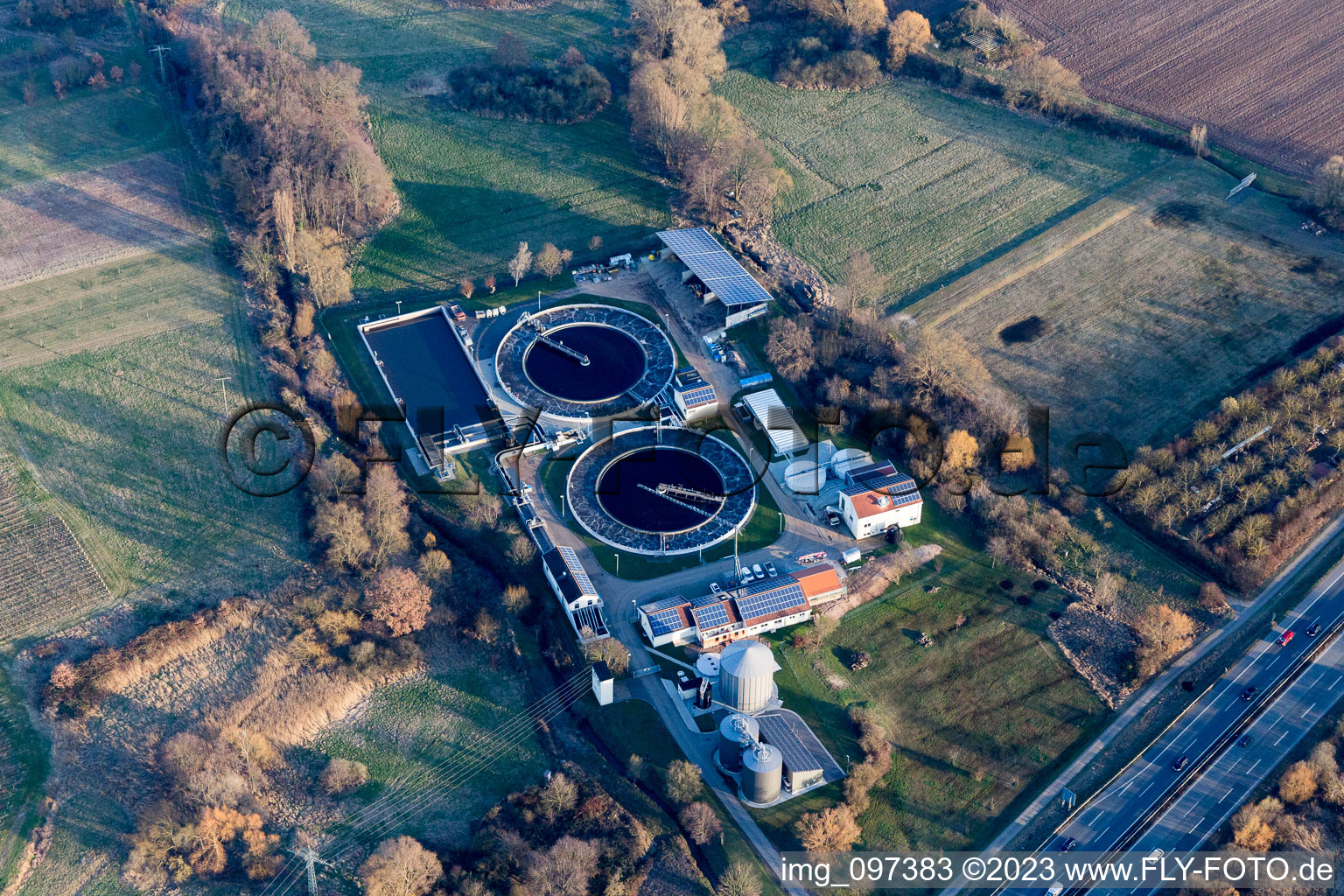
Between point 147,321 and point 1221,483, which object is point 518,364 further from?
point 1221,483

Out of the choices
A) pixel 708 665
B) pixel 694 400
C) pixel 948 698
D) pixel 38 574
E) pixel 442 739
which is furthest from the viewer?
pixel 694 400

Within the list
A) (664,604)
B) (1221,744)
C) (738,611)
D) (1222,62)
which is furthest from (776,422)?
(1222,62)

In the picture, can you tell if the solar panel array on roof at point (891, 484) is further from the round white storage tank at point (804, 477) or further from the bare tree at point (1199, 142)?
the bare tree at point (1199, 142)

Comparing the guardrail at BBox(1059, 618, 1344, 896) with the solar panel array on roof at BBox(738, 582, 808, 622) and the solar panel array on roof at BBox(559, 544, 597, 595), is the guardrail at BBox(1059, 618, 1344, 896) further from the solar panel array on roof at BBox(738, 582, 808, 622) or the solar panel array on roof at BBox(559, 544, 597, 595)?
the solar panel array on roof at BBox(559, 544, 597, 595)

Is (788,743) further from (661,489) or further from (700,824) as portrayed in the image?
(661,489)

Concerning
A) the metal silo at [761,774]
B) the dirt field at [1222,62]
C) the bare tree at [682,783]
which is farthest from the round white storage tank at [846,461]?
the dirt field at [1222,62]

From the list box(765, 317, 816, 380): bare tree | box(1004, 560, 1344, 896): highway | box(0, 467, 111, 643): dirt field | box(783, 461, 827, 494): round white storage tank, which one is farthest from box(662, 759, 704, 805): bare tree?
box(0, 467, 111, 643): dirt field

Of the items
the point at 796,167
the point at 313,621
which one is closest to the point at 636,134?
the point at 796,167
